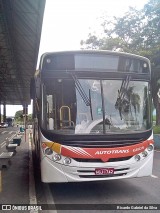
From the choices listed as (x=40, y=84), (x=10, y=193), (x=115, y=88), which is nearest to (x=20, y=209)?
(x=10, y=193)

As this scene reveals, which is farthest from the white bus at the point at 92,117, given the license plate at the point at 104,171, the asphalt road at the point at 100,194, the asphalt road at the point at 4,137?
the asphalt road at the point at 4,137

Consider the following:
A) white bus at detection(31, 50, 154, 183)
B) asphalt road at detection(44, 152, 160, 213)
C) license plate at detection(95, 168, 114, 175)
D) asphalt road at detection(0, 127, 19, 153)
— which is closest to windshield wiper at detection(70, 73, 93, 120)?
white bus at detection(31, 50, 154, 183)

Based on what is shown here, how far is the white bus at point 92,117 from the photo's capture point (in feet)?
24.9

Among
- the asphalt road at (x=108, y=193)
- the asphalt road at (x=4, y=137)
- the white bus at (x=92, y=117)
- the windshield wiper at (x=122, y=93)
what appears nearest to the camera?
the asphalt road at (x=108, y=193)

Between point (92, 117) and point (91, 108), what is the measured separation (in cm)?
19

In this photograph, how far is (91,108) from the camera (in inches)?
309

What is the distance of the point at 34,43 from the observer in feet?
84.6

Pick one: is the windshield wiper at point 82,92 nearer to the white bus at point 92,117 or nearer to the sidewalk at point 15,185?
the white bus at point 92,117

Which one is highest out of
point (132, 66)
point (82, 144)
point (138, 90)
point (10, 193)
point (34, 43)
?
point (34, 43)

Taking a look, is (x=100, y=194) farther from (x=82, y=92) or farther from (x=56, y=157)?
(x=82, y=92)

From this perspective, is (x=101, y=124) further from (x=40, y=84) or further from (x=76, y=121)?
(x=40, y=84)

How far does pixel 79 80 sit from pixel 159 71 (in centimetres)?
1743

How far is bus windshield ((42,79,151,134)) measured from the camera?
7797 mm

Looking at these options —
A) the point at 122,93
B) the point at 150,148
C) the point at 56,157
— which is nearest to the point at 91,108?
the point at 122,93
